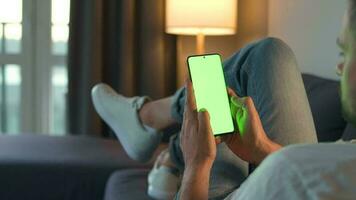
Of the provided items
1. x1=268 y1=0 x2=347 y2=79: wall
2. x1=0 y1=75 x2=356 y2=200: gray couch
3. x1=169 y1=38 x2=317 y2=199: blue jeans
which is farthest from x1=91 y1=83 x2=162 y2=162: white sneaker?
x1=268 y1=0 x2=347 y2=79: wall

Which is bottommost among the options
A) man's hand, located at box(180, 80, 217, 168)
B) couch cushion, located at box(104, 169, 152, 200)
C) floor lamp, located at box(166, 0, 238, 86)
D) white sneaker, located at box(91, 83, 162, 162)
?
couch cushion, located at box(104, 169, 152, 200)

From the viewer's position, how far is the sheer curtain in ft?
Answer: 10.6

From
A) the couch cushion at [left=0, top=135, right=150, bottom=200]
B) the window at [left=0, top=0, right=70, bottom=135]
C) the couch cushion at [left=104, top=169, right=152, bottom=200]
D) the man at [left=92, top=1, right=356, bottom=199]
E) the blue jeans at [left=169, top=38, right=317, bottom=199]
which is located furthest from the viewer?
the window at [left=0, top=0, right=70, bottom=135]

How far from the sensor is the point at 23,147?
2.56 meters

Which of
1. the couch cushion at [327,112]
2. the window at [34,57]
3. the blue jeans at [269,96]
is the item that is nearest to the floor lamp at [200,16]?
the window at [34,57]

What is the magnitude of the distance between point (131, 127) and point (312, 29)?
0.95m

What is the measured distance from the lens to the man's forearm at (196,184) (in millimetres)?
912

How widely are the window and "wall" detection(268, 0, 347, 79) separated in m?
1.29

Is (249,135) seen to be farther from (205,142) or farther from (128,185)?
(128,185)

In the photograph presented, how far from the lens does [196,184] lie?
92 cm

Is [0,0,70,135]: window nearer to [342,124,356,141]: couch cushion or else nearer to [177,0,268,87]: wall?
[177,0,268,87]: wall

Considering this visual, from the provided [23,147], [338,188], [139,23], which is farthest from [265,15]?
[338,188]

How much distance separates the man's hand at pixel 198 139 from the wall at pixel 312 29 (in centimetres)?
127

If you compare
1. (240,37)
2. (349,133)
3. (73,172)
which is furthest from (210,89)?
(240,37)
